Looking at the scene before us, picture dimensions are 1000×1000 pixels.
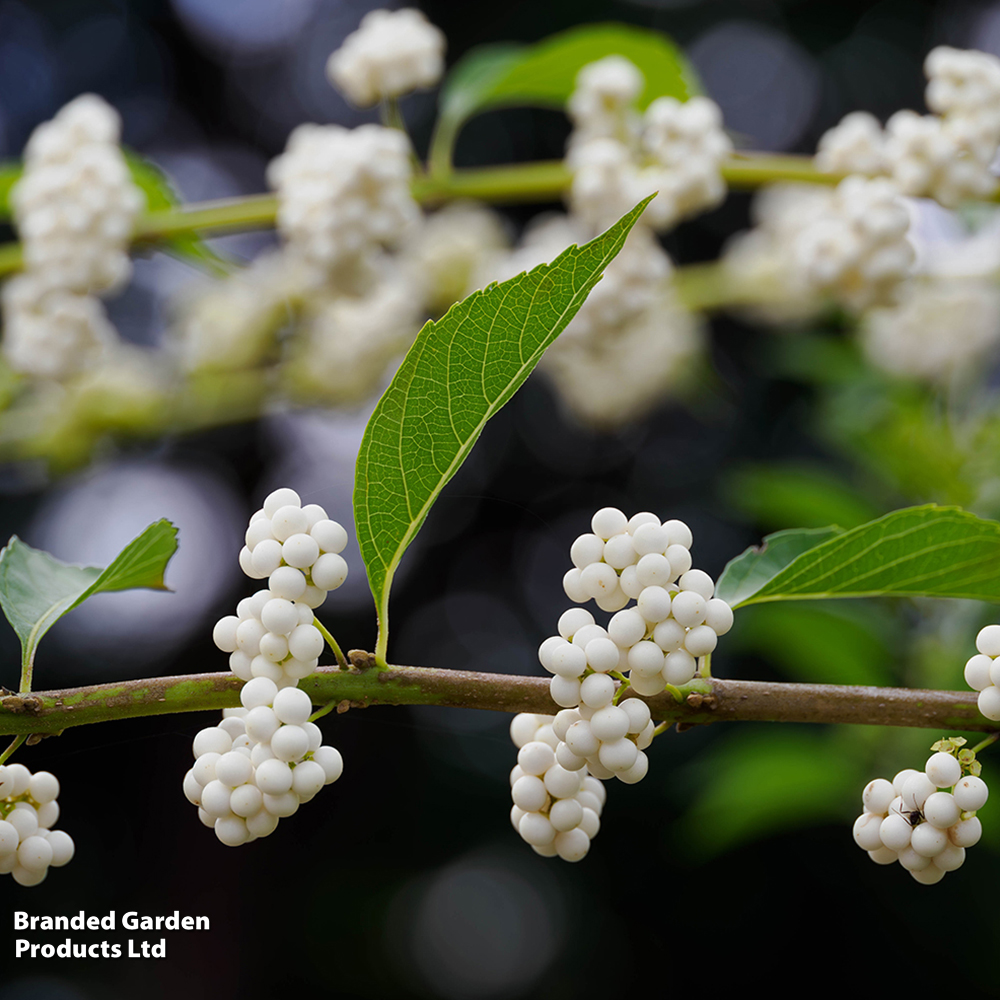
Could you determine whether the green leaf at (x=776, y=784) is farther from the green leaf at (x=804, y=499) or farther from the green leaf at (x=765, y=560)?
the green leaf at (x=765, y=560)

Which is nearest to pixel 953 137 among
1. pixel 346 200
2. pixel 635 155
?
pixel 635 155

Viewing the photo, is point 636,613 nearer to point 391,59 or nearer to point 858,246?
point 858,246

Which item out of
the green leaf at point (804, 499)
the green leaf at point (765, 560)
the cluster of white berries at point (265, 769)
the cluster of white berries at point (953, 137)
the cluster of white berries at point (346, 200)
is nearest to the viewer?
the cluster of white berries at point (265, 769)

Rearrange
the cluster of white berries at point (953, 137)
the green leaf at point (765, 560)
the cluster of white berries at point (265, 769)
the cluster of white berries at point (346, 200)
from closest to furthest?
the cluster of white berries at point (265, 769)
the green leaf at point (765, 560)
the cluster of white berries at point (953, 137)
the cluster of white berries at point (346, 200)

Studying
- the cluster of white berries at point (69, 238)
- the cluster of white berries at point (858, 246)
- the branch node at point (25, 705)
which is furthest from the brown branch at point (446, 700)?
the cluster of white berries at point (69, 238)

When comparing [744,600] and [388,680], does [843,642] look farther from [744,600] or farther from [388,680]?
[388,680]
